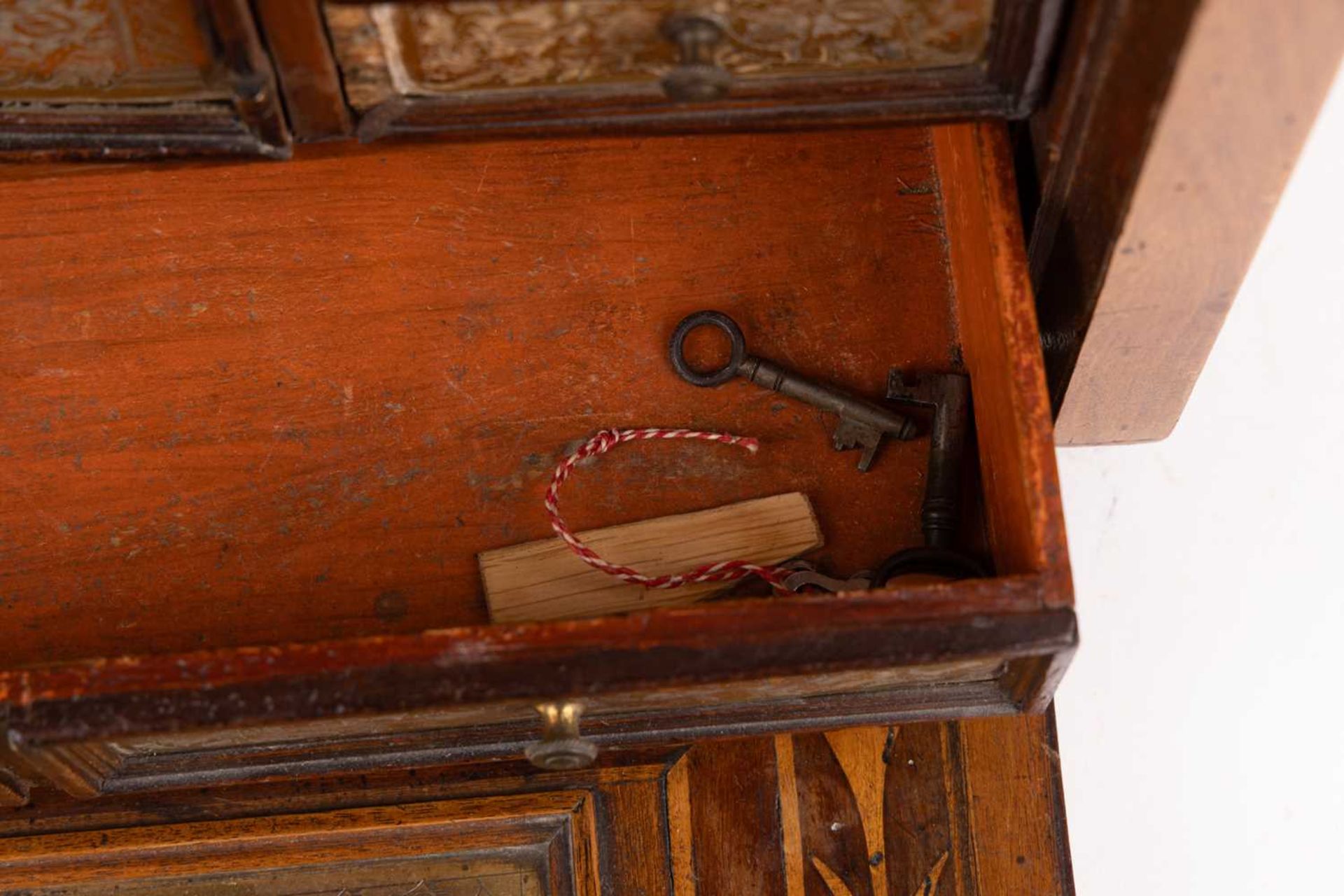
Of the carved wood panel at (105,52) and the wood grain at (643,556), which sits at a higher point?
the carved wood panel at (105,52)

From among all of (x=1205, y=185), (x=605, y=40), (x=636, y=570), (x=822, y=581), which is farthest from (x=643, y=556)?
(x=1205, y=185)

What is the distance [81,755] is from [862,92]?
0.83 metres

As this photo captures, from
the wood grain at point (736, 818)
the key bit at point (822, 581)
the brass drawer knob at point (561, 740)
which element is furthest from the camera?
the wood grain at point (736, 818)

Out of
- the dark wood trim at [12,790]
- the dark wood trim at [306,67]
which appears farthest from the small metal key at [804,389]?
the dark wood trim at [12,790]

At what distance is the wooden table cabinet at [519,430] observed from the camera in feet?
3.47

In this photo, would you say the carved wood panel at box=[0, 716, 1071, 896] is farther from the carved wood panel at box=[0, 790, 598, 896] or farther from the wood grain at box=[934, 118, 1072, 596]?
the wood grain at box=[934, 118, 1072, 596]

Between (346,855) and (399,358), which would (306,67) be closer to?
(399,358)

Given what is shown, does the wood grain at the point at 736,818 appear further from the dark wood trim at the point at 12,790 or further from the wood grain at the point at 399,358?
the dark wood trim at the point at 12,790

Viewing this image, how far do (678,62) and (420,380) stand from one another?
48cm

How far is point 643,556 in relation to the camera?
4.37 feet

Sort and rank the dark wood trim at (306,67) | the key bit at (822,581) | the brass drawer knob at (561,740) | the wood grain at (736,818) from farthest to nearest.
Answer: the wood grain at (736,818) < the key bit at (822,581) < the brass drawer knob at (561,740) < the dark wood trim at (306,67)

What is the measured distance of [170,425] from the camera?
1393 millimetres

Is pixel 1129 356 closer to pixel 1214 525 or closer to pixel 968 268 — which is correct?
pixel 968 268

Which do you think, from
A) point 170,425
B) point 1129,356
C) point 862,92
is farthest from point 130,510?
point 1129,356
